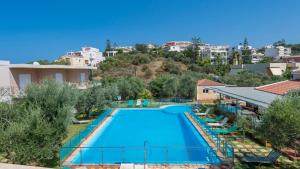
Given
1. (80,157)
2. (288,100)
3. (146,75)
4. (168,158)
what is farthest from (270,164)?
(146,75)

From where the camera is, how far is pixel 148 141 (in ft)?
66.0

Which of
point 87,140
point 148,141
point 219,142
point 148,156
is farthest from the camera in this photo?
point 148,141

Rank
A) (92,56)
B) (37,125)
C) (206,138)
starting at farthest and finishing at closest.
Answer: (92,56), (206,138), (37,125)

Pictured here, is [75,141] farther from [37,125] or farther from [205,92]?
[205,92]

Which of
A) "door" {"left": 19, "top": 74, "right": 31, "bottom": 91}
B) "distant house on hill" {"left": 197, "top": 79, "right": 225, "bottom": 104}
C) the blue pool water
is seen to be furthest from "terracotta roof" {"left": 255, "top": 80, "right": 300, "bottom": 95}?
"door" {"left": 19, "top": 74, "right": 31, "bottom": 91}

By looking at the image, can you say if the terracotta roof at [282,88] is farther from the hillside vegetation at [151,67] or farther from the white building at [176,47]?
the white building at [176,47]

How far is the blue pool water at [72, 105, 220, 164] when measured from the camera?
50.2 ft

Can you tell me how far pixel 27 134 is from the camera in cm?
1230

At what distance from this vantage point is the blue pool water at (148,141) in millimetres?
15306

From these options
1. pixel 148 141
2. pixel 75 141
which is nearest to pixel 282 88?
pixel 148 141

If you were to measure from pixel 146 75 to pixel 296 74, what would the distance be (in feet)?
150

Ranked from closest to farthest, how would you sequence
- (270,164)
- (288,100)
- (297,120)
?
1. (297,120)
2. (288,100)
3. (270,164)

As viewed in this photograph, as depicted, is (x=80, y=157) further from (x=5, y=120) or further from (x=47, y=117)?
(x=5, y=120)

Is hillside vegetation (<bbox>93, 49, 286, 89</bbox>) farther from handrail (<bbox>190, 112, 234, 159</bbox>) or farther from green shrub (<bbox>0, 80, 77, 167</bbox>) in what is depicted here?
green shrub (<bbox>0, 80, 77, 167</bbox>)
